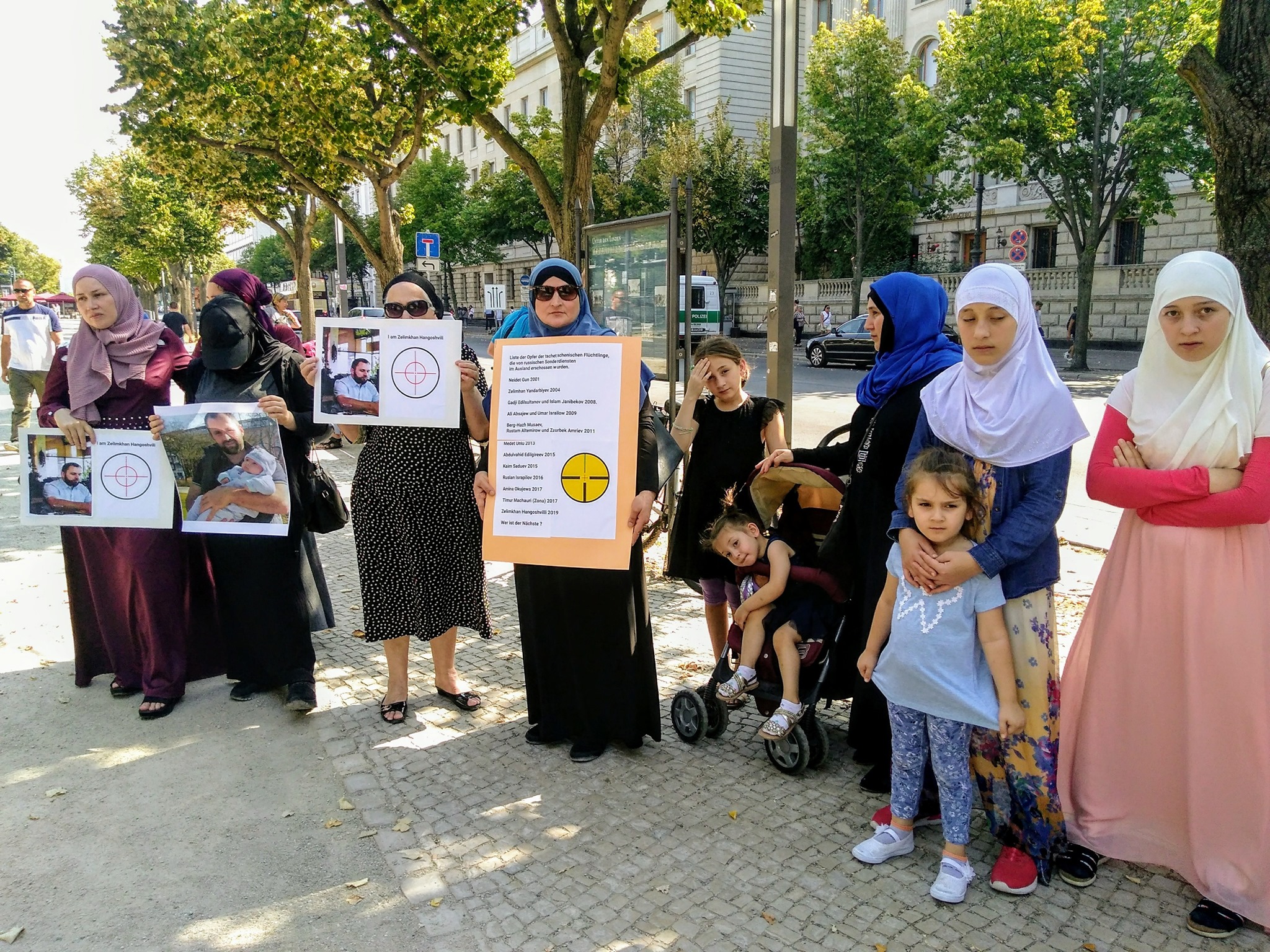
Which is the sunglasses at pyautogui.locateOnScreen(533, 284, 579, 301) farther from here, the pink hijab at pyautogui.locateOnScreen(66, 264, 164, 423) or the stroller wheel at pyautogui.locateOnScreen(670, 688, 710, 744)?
the pink hijab at pyautogui.locateOnScreen(66, 264, 164, 423)

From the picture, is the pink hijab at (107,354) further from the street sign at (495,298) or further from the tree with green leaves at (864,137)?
the street sign at (495,298)

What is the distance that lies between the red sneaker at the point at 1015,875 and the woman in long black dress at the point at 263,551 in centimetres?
319

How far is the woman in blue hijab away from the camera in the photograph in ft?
11.6

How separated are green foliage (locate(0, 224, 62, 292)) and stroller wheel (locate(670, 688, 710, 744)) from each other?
4687 inches

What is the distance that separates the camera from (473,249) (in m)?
48.7

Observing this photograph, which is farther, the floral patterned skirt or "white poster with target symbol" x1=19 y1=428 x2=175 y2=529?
"white poster with target symbol" x1=19 y1=428 x2=175 y2=529

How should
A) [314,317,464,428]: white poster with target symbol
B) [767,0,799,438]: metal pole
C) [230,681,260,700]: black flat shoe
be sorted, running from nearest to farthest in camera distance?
[314,317,464,428]: white poster with target symbol < [230,681,260,700]: black flat shoe < [767,0,799,438]: metal pole

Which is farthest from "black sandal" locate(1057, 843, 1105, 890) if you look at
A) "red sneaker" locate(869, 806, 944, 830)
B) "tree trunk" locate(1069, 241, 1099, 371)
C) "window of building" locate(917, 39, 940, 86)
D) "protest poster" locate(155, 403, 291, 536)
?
"window of building" locate(917, 39, 940, 86)

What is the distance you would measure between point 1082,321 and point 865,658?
22.5 meters

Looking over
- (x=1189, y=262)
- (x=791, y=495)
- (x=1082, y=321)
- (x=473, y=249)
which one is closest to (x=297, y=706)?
(x=791, y=495)

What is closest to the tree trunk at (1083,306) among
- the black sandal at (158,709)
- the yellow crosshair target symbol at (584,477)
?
the yellow crosshair target symbol at (584,477)

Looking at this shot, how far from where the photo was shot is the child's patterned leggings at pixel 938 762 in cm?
309

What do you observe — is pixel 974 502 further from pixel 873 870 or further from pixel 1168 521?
pixel 873 870

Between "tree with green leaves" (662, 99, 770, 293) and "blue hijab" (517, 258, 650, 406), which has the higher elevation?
"tree with green leaves" (662, 99, 770, 293)
